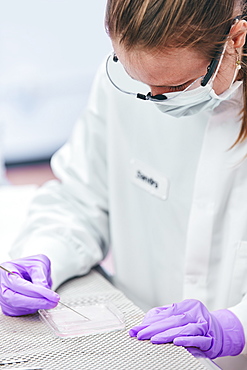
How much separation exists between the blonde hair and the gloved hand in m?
0.45

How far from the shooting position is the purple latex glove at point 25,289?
41.3 inches

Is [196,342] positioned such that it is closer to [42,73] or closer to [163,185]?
[163,185]


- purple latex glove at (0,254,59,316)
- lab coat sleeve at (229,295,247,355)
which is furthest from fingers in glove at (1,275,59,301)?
lab coat sleeve at (229,295,247,355)

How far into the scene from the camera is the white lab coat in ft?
3.96

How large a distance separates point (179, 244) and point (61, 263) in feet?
0.89

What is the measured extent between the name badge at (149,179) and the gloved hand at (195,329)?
0.36 meters

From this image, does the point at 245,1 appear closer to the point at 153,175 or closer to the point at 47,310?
the point at 153,175

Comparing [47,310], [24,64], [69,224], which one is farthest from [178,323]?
[24,64]

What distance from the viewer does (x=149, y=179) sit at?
1.38m

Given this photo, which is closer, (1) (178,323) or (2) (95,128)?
(1) (178,323)

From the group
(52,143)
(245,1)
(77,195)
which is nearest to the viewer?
(245,1)

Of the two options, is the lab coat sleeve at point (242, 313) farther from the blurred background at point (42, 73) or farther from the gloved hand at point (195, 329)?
the blurred background at point (42, 73)

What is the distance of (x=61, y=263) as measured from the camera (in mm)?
1282

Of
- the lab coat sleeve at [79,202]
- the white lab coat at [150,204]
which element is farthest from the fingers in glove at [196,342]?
the lab coat sleeve at [79,202]
